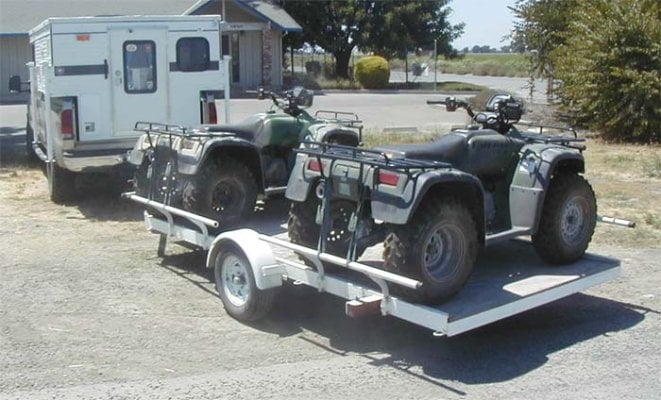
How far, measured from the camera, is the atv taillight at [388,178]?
243 inches

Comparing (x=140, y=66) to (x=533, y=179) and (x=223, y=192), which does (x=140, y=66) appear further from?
(x=533, y=179)

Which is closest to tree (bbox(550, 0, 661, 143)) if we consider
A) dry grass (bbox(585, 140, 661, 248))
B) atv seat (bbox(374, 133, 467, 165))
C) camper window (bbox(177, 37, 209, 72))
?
dry grass (bbox(585, 140, 661, 248))

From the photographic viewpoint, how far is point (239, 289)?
7.22 metres

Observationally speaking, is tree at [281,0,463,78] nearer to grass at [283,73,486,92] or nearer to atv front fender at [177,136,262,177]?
grass at [283,73,486,92]

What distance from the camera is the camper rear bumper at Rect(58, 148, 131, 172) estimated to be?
1145cm

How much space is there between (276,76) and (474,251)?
34.2m

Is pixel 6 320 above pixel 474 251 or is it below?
below

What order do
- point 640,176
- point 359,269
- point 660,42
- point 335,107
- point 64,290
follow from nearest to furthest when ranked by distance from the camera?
point 359,269, point 64,290, point 640,176, point 660,42, point 335,107

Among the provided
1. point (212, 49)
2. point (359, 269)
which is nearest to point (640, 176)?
point (212, 49)

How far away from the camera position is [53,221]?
11.1 meters

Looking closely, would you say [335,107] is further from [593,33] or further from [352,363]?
[352,363]

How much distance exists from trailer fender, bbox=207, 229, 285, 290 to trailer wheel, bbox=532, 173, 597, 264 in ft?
6.50

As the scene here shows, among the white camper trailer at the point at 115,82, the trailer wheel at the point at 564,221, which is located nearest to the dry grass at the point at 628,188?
the trailer wheel at the point at 564,221

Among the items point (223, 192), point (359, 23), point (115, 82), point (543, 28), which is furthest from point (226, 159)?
point (359, 23)
